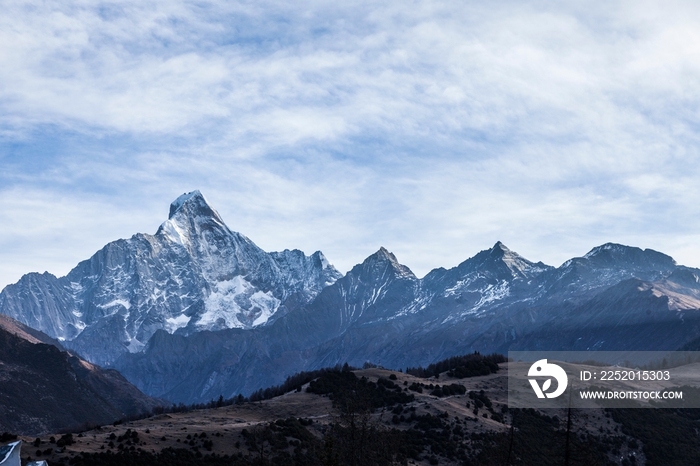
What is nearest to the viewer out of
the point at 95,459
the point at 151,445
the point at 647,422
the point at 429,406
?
the point at 95,459

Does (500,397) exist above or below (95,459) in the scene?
above

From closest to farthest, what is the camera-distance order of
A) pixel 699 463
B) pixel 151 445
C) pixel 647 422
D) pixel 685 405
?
pixel 151 445 → pixel 699 463 → pixel 647 422 → pixel 685 405

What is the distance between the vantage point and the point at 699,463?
14000cm

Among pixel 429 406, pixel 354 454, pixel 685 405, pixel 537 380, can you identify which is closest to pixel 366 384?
pixel 429 406

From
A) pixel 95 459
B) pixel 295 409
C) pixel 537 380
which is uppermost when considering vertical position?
pixel 537 380

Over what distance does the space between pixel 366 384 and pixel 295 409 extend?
72.6 ft

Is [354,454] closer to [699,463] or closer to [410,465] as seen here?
[410,465]

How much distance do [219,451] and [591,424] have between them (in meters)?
82.4

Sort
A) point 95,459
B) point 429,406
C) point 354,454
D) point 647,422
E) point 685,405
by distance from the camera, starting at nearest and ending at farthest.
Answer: point 354,454 → point 95,459 → point 429,406 → point 647,422 → point 685,405

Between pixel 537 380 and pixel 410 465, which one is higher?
pixel 537 380

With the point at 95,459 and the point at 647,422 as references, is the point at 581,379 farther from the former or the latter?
the point at 95,459

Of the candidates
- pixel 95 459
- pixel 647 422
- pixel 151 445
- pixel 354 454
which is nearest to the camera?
pixel 354 454

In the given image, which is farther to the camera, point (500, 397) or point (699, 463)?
point (500, 397)

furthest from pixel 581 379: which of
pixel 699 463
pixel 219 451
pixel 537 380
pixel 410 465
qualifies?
pixel 219 451
